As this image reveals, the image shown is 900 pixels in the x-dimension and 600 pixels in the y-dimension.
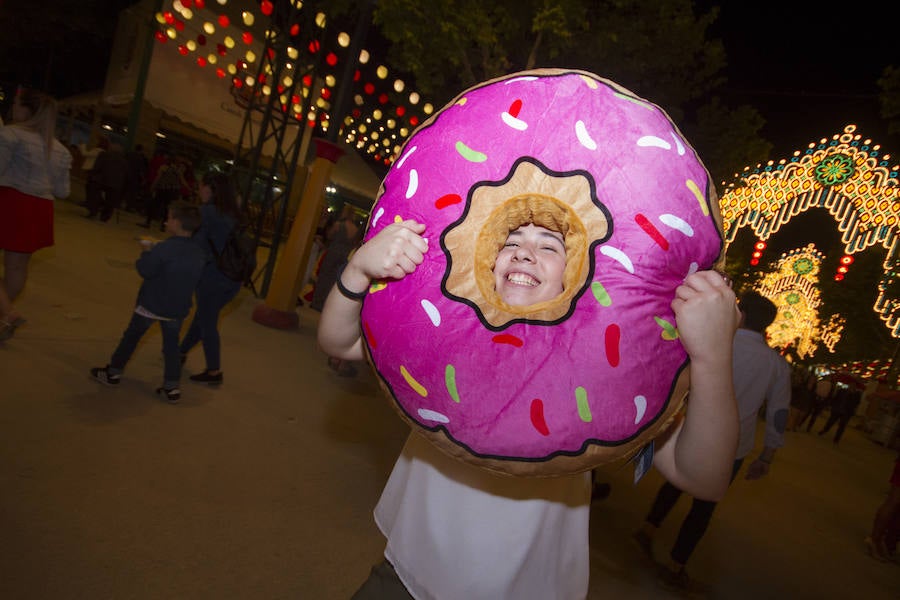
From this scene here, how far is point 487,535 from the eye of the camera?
1330 millimetres

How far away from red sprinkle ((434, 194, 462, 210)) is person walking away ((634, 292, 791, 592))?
8.87 feet

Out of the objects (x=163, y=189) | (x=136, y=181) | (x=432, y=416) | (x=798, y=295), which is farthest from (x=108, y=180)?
(x=798, y=295)

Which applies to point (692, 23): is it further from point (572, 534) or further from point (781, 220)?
point (572, 534)

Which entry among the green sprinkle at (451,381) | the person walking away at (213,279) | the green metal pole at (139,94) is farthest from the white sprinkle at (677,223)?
the green metal pole at (139,94)

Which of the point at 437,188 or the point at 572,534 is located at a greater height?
the point at 437,188

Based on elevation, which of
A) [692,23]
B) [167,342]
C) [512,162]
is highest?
[692,23]

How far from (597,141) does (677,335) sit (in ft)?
1.61

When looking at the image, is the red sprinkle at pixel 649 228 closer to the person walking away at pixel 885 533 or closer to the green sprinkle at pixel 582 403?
the green sprinkle at pixel 582 403

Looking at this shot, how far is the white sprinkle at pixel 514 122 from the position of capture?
128 centimetres

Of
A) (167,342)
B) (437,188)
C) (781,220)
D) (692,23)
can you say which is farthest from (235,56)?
(437,188)

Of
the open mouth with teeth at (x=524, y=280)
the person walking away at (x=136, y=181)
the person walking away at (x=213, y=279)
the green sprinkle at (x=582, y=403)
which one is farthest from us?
the person walking away at (x=136, y=181)

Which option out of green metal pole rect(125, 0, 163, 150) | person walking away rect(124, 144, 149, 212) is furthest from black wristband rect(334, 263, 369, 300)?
green metal pole rect(125, 0, 163, 150)

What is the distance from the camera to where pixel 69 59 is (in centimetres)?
2252

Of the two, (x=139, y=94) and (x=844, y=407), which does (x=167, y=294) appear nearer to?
(x=139, y=94)
